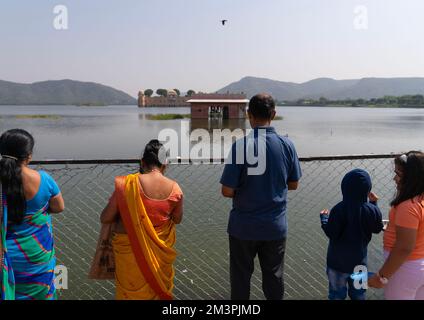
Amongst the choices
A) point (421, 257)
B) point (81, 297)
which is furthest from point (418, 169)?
point (81, 297)

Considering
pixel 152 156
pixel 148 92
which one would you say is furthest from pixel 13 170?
pixel 148 92

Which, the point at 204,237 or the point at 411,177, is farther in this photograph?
the point at 204,237

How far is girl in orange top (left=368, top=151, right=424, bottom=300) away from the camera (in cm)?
210

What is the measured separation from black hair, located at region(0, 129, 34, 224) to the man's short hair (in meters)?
1.46

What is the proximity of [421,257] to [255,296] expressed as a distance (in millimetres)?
2801

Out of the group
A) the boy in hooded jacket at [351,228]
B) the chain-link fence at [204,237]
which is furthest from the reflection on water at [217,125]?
the boy in hooded jacket at [351,228]

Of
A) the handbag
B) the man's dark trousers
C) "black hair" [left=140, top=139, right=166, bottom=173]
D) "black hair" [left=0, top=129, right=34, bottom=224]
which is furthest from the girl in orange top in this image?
"black hair" [left=0, top=129, right=34, bottom=224]

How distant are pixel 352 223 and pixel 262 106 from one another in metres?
1.05

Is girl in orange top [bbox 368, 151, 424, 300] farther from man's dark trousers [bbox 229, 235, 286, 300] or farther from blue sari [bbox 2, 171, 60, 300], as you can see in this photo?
blue sari [bbox 2, 171, 60, 300]

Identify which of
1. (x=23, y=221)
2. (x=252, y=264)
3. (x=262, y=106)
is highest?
(x=262, y=106)

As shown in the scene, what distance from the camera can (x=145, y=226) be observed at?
2314 millimetres

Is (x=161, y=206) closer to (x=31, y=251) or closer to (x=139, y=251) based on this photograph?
(x=139, y=251)

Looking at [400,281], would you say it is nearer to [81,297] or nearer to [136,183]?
[136,183]
